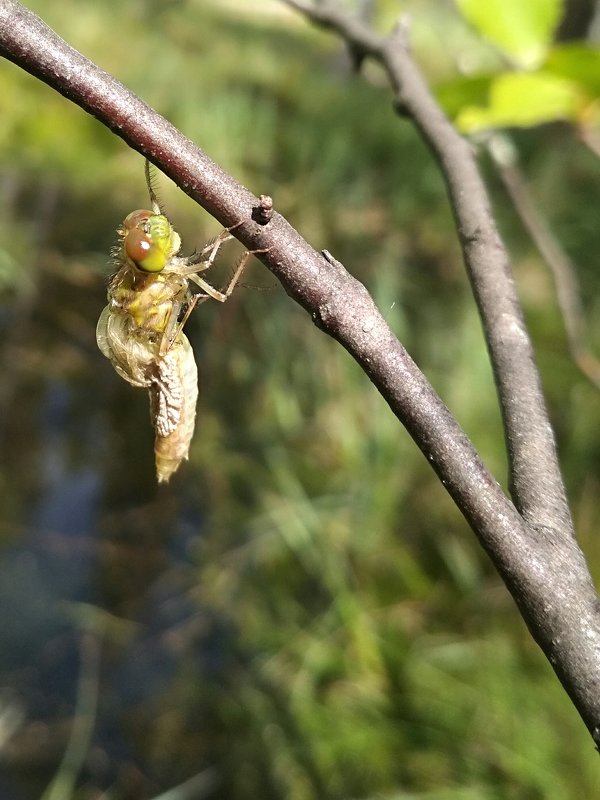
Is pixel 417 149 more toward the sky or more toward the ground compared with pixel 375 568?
more toward the sky

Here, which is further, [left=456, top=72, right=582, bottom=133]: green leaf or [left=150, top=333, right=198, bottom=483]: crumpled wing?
[left=150, top=333, right=198, bottom=483]: crumpled wing

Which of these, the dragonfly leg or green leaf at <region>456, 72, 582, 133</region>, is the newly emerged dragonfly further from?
green leaf at <region>456, 72, 582, 133</region>

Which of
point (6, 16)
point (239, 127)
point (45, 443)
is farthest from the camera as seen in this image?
point (239, 127)

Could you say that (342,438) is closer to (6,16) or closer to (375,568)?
(375,568)

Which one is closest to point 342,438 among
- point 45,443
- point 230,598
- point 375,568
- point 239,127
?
point 375,568

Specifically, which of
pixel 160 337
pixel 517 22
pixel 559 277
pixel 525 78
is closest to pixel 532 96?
pixel 525 78

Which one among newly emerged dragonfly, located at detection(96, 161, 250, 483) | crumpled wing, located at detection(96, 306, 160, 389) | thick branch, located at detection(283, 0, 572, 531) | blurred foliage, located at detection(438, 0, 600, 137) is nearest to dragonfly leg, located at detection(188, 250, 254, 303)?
newly emerged dragonfly, located at detection(96, 161, 250, 483)
